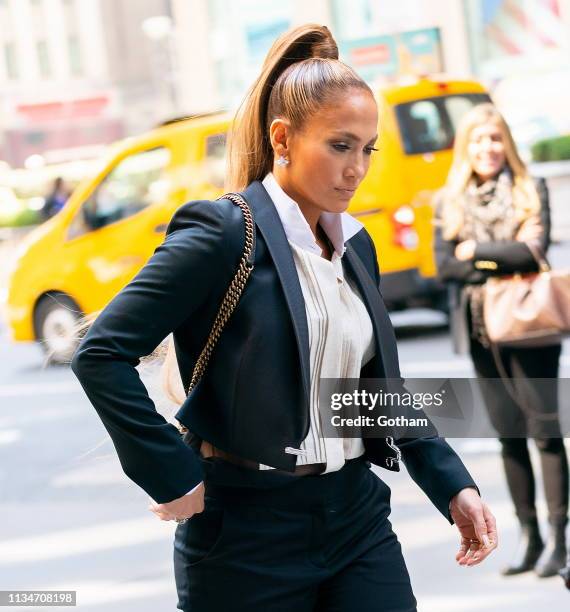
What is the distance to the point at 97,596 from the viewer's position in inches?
162

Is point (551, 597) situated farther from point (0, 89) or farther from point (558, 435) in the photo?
point (0, 89)

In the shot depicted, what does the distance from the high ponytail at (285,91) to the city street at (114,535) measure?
627 mm

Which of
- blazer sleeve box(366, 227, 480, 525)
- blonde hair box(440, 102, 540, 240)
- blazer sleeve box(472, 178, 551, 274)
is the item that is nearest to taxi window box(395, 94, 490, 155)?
blonde hair box(440, 102, 540, 240)

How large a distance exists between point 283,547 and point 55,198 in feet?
28.8

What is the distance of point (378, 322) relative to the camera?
76.5 inches

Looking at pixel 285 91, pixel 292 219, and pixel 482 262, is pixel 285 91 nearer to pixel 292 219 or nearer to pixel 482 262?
pixel 292 219

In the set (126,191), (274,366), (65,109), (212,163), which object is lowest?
(65,109)

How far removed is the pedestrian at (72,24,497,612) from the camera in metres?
1.75

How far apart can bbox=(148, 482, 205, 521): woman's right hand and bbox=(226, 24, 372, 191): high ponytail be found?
1.67 feet

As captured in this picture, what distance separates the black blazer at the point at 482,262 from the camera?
13.7 ft

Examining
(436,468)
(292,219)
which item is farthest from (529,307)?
(292,219)

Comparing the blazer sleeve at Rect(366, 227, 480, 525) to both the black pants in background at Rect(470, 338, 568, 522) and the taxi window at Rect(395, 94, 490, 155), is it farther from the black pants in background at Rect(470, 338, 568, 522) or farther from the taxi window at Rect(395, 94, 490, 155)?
the taxi window at Rect(395, 94, 490, 155)

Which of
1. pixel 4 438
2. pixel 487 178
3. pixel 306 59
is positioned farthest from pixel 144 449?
pixel 4 438

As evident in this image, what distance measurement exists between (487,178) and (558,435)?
36.2 inches
